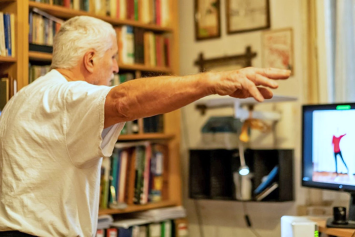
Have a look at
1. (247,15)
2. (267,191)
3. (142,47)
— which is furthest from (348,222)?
(142,47)

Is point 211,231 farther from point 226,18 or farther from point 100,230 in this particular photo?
point 226,18

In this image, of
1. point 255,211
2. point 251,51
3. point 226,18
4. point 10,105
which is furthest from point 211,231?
point 10,105

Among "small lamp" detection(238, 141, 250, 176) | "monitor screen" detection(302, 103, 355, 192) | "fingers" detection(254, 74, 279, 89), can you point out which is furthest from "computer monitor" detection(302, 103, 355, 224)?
"fingers" detection(254, 74, 279, 89)

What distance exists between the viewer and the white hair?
5.48 feet

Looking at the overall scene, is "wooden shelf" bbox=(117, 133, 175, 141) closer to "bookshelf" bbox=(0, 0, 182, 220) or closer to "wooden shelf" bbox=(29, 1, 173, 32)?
"bookshelf" bbox=(0, 0, 182, 220)

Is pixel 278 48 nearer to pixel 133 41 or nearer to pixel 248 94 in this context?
pixel 133 41

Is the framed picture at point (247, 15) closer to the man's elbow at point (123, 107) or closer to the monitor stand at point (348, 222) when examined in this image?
the monitor stand at point (348, 222)

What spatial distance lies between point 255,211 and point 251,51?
2.97 ft

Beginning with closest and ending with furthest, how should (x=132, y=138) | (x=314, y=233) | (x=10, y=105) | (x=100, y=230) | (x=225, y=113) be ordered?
1. (x=10, y=105)
2. (x=314, y=233)
3. (x=100, y=230)
4. (x=132, y=138)
5. (x=225, y=113)

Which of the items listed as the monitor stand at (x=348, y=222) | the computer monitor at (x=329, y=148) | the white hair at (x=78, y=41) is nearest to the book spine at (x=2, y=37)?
the white hair at (x=78, y=41)

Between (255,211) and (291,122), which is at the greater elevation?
(291,122)

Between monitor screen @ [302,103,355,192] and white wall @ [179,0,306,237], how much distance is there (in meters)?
0.42

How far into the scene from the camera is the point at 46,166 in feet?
4.67

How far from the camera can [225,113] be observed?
292 centimetres
